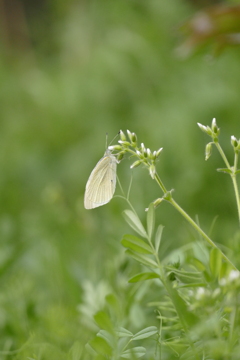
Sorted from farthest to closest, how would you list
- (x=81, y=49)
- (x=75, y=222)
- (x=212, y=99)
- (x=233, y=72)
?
(x=81, y=49) < (x=233, y=72) < (x=212, y=99) < (x=75, y=222)

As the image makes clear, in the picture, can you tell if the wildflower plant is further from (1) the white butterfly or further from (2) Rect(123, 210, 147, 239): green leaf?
(1) the white butterfly

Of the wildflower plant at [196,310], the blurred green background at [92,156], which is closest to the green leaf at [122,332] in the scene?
the wildflower plant at [196,310]

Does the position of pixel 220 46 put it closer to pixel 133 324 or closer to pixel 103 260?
pixel 103 260

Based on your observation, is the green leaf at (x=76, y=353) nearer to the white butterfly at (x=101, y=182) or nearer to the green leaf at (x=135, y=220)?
the green leaf at (x=135, y=220)

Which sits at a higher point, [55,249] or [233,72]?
[233,72]

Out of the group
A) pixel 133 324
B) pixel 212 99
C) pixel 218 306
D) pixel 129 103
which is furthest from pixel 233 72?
pixel 218 306

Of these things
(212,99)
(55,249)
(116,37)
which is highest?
(116,37)

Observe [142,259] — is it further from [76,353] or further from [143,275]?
[76,353]
